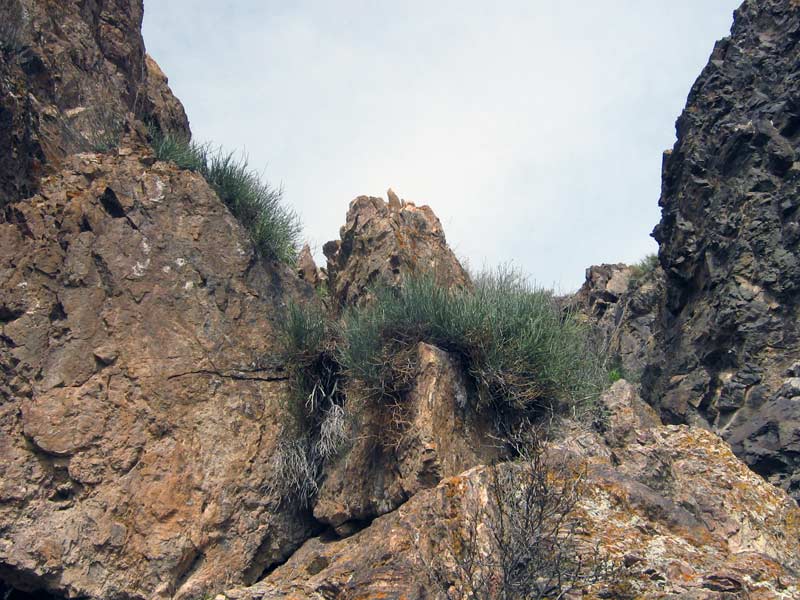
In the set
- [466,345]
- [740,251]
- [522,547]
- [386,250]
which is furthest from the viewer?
[386,250]

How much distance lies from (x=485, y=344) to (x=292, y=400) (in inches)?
63.2

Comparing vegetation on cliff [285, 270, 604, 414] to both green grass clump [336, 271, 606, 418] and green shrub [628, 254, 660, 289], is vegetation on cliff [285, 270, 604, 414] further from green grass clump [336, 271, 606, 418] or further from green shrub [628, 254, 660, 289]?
green shrub [628, 254, 660, 289]

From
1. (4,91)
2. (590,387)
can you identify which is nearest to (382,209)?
(590,387)

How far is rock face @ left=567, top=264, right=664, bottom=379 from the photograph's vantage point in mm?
9977

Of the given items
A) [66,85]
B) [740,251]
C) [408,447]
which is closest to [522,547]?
[408,447]

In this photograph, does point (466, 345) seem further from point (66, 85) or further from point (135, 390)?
point (66, 85)

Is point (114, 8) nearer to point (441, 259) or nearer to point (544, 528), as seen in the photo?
point (441, 259)

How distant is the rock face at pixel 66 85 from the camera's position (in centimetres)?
695

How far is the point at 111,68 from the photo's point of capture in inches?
341

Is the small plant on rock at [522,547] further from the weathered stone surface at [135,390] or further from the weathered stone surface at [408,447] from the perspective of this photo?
the weathered stone surface at [135,390]

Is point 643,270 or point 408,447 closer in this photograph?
point 408,447

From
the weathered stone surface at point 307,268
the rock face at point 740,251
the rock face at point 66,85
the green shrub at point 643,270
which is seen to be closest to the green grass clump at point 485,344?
the rock face at point 740,251

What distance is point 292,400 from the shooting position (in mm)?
6531

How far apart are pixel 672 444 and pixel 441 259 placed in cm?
296
